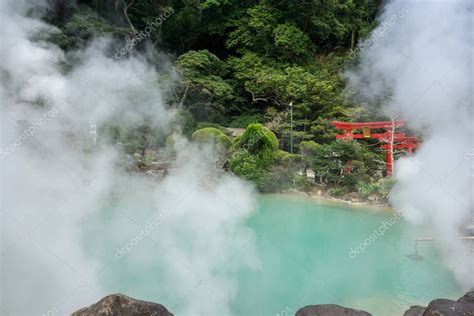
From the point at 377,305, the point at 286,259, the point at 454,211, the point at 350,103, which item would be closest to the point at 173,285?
the point at 286,259

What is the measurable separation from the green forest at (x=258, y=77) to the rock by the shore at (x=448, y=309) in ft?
25.7

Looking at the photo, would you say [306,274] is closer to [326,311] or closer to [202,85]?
[326,311]

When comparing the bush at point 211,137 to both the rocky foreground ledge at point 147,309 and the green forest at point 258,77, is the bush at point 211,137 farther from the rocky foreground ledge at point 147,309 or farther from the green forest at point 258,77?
the rocky foreground ledge at point 147,309

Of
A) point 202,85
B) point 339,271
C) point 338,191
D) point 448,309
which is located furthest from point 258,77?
point 448,309

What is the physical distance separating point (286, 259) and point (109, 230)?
292cm

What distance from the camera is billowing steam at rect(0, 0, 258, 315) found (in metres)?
4.22

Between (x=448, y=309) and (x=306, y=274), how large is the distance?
2902 millimetres

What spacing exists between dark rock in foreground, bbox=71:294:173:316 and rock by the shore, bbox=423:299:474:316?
2020 millimetres

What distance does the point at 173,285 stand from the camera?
491cm

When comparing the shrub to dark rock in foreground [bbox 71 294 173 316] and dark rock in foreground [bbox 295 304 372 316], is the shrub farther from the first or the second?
dark rock in foreground [bbox 71 294 173 316]

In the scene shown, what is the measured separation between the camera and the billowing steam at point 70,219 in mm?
4223

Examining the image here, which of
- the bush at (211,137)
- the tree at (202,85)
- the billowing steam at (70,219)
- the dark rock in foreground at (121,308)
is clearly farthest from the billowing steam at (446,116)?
the tree at (202,85)

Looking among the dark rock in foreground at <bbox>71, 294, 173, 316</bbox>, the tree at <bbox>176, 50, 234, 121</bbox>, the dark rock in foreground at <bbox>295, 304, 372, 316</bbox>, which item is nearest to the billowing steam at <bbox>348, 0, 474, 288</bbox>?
the dark rock in foreground at <bbox>295, 304, 372, 316</bbox>

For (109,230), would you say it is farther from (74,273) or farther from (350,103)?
(350,103)
